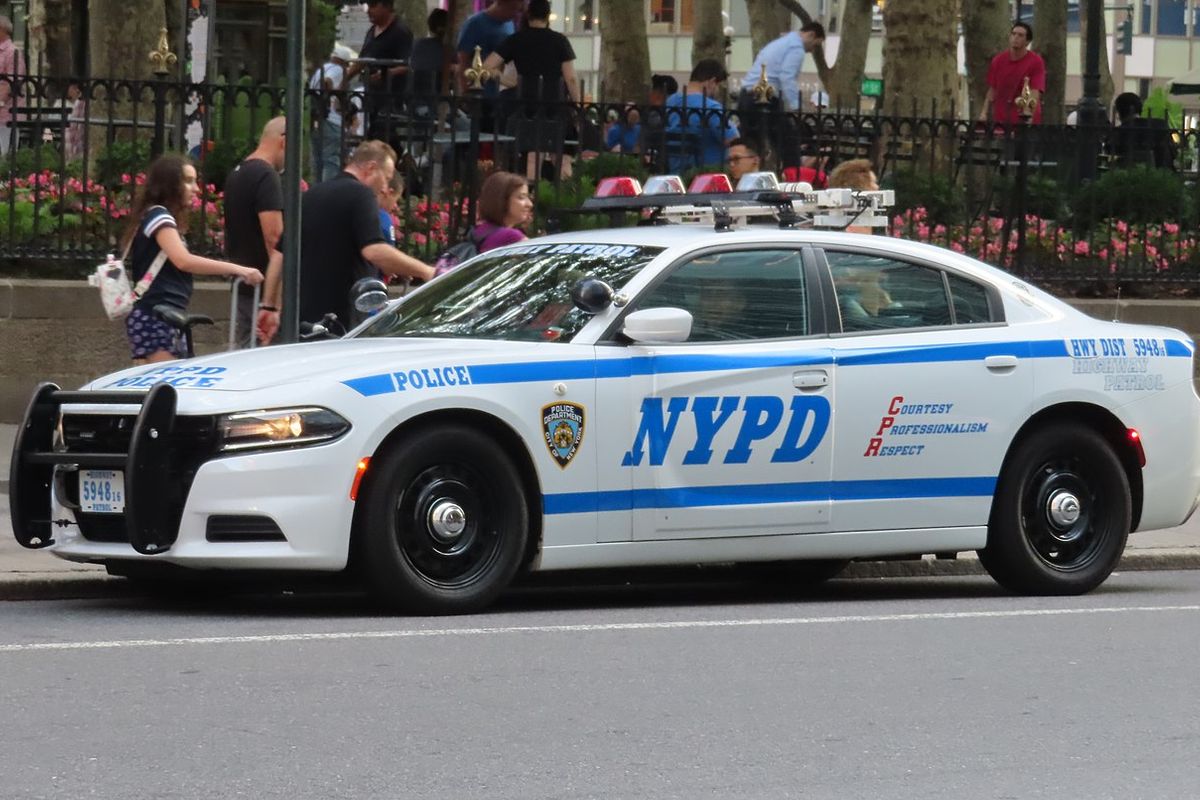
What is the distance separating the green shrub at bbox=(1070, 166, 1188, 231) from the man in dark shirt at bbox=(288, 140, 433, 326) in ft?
23.8

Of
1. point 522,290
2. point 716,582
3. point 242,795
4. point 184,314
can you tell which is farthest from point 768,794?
point 184,314

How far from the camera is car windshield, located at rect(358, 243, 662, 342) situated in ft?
30.0

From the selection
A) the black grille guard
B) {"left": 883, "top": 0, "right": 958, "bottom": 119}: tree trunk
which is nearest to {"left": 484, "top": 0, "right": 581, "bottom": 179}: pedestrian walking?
{"left": 883, "top": 0, "right": 958, "bottom": 119}: tree trunk

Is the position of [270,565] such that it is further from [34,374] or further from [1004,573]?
[34,374]

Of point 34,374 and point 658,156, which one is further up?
point 658,156

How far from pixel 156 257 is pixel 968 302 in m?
3.71

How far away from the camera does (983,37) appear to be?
98.1 ft

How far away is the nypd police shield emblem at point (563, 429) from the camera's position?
8781 mm

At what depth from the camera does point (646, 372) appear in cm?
898

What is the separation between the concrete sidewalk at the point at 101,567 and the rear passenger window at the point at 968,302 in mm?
1767

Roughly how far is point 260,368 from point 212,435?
0.38 meters

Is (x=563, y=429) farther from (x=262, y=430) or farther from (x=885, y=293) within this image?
(x=885, y=293)

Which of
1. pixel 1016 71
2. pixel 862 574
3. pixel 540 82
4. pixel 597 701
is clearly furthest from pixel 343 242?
pixel 1016 71

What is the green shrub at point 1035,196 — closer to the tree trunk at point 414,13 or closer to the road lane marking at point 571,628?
the road lane marking at point 571,628
